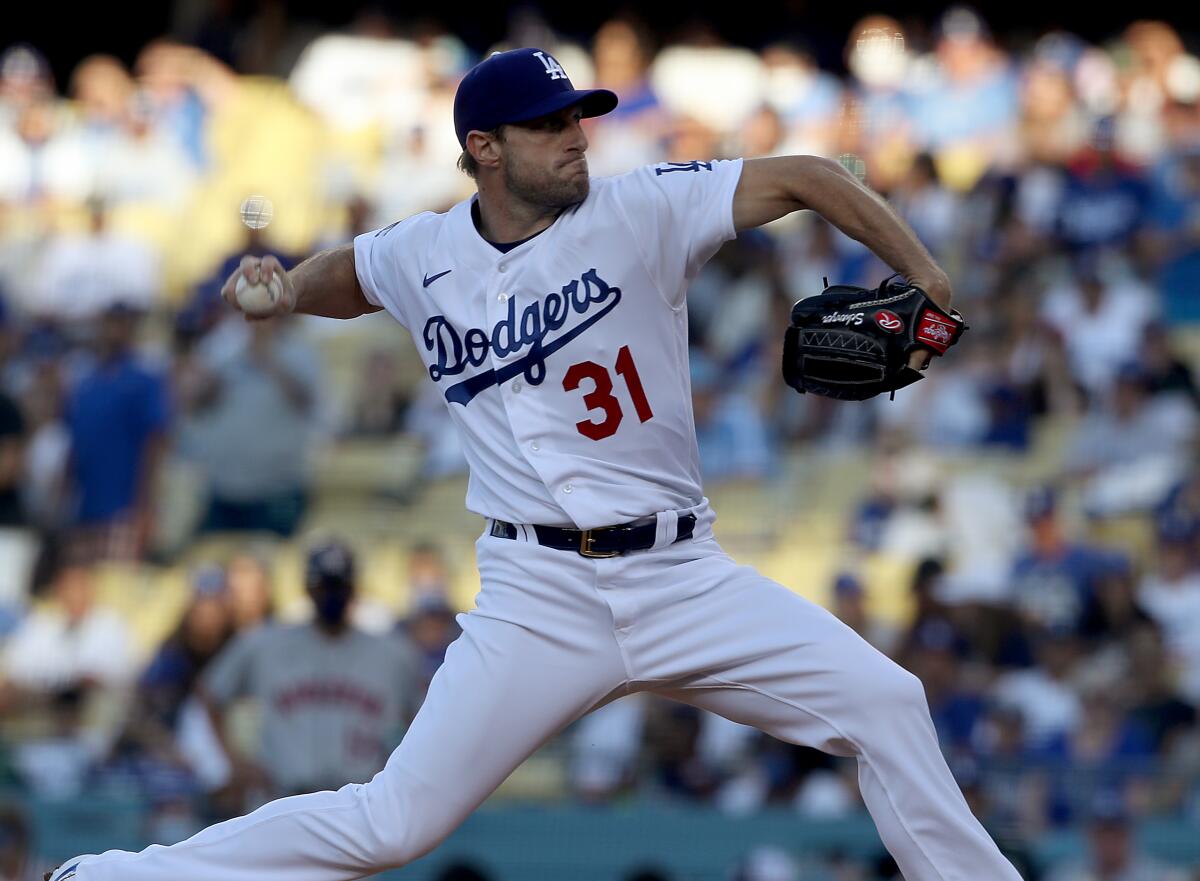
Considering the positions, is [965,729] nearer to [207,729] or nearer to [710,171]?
[207,729]

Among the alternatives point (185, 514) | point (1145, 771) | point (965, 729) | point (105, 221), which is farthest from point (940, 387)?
point (105, 221)

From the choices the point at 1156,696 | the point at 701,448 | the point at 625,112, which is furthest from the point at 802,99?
the point at 1156,696

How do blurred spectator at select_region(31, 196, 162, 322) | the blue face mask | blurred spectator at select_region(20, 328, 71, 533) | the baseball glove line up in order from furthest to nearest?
blurred spectator at select_region(31, 196, 162, 322)
blurred spectator at select_region(20, 328, 71, 533)
the blue face mask
the baseball glove

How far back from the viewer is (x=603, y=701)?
442 cm

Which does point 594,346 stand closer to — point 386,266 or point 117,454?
point 386,266

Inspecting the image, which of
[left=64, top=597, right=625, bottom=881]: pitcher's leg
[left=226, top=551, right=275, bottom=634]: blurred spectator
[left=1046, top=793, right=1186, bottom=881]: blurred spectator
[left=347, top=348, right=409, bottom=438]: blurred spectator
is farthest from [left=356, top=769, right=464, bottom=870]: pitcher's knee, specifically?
[left=347, top=348, right=409, bottom=438]: blurred spectator

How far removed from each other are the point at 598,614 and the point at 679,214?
3.11 feet

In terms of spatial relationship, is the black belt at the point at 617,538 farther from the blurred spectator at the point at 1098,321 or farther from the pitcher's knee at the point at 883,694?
the blurred spectator at the point at 1098,321

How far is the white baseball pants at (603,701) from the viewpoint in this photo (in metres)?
4.18

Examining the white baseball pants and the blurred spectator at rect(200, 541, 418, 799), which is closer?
the white baseball pants

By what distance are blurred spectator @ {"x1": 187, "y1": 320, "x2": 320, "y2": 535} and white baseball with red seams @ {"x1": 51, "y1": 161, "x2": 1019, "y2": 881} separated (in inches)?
230

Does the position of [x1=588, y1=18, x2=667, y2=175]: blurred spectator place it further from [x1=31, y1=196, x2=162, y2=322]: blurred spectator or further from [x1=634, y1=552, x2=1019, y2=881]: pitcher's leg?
[x1=634, y1=552, x2=1019, y2=881]: pitcher's leg

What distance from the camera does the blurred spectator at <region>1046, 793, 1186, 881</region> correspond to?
23.2 ft

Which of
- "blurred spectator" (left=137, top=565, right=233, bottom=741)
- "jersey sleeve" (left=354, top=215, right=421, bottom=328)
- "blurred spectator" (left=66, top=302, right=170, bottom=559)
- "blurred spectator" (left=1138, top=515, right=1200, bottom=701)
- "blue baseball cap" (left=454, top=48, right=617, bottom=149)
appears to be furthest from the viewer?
"blurred spectator" (left=66, top=302, right=170, bottom=559)
